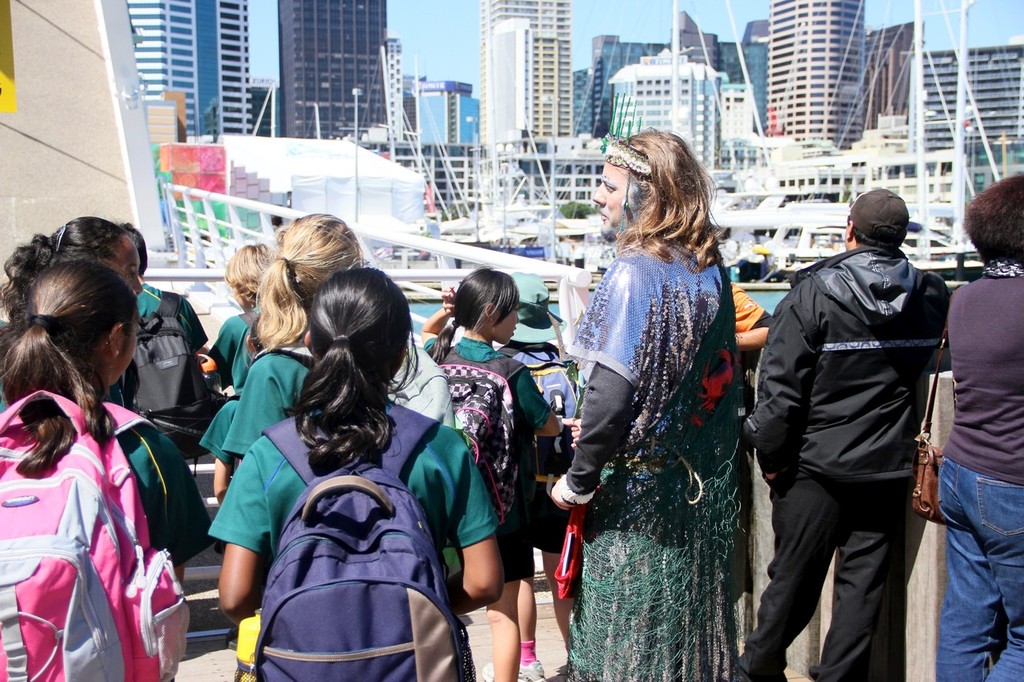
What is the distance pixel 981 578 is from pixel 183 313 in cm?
271

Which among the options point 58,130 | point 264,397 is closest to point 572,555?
point 264,397

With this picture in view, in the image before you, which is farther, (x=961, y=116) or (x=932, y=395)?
(x=961, y=116)

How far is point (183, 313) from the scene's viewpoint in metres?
3.65

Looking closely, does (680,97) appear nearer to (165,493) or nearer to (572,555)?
(572,555)

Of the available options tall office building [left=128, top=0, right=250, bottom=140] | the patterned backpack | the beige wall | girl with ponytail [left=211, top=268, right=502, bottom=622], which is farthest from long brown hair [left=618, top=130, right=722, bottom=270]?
tall office building [left=128, top=0, right=250, bottom=140]

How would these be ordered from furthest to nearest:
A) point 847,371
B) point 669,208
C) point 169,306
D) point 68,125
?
point 68,125, point 169,306, point 847,371, point 669,208

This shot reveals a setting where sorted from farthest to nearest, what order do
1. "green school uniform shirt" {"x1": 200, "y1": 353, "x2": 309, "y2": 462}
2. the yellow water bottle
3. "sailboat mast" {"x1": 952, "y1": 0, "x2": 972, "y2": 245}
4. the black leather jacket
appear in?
"sailboat mast" {"x1": 952, "y1": 0, "x2": 972, "y2": 245} → the black leather jacket → "green school uniform shirt" {"x1": 200, "y1": 353, "x2": 309, "y2": 462} → the yellow water bottle

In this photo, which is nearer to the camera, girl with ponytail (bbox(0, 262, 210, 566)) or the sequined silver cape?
girl with ponytail (bbox(0, 262, 210, 566))

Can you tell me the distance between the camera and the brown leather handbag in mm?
2846

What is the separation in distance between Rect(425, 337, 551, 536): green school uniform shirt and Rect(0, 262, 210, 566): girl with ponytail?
45.1 inches

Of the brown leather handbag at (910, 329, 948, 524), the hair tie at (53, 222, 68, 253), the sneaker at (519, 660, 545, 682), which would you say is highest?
the hair tie at (53, 222, 68, 253)

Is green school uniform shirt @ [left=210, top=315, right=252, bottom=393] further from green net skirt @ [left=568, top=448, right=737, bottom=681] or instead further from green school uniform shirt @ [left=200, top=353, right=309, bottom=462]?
green net skirt @ [left=568, top=448, right=737, bottom=681]

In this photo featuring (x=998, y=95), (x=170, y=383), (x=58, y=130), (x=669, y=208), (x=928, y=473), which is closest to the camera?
(x=669, y=208)

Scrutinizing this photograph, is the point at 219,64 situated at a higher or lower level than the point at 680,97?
higher
